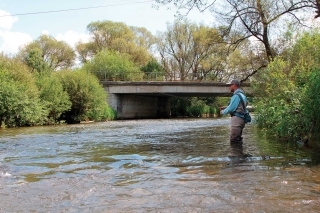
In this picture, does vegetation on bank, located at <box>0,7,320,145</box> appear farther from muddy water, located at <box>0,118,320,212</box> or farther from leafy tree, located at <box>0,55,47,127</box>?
muddy water, located at <box>0,118,320,212</box>

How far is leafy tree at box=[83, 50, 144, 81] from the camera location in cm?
4622

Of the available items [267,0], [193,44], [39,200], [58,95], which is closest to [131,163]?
[39,200]

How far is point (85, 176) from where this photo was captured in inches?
289

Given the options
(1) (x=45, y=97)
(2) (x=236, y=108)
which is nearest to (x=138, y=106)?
(1) (x=45, y=97)

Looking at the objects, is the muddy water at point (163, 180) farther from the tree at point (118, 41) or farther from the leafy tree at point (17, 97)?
the tree at point (118, 41)

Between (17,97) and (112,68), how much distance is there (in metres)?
22.5

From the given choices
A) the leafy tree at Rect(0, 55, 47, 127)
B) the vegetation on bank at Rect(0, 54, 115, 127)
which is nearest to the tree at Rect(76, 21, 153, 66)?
the vegetation on bank at Rect(0, 54, 115, 127)

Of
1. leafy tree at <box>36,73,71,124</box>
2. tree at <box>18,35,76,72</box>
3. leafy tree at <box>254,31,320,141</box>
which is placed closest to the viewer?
leafy tree at <box>254,31,320,141</box>

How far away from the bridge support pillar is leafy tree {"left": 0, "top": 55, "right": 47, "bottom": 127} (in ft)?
53.6

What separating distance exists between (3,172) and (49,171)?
0.94m

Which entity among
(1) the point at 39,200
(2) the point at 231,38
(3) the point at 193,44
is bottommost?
(1) the point at 39,200

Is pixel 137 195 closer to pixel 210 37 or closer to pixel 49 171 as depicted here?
pixel 49 171

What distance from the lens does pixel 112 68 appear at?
1869 inches

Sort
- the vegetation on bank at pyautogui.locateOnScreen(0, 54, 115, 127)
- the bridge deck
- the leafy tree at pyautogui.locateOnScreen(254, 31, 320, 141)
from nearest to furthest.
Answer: the leafy tree at pyautogui.locateOnScreen(254, 31, 320, 141)
the vegetation on bank at pyautogui.locateOnScreen(0, 54, 115, 127)
the bridge deck
